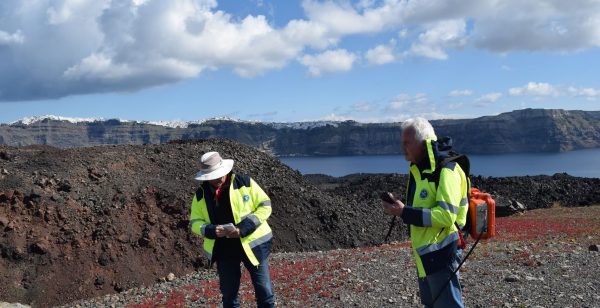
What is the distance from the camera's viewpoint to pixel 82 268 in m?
14.5

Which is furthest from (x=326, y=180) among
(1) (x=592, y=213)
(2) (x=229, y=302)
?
(2) (x=229, y=302)

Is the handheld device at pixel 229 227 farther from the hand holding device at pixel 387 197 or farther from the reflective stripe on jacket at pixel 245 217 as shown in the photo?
the hand holding device at pixel 387 197

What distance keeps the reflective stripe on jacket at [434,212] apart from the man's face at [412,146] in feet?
0.23

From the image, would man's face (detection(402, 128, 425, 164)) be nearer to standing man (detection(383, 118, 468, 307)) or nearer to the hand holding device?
standing man (detection(383, 118, 468, 307))

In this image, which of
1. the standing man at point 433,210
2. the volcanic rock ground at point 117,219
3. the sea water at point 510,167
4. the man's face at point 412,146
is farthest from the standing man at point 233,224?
the sea water at point 510,167

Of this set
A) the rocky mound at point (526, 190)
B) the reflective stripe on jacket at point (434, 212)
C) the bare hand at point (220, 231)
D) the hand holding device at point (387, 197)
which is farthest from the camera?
the rocky mound at point (526, 190)

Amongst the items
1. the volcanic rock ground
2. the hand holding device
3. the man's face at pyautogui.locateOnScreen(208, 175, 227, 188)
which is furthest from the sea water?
the hand holding device

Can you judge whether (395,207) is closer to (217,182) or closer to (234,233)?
(234,233)

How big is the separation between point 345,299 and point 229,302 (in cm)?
344

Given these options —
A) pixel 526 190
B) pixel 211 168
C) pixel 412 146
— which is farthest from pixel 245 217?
pixel 526 190

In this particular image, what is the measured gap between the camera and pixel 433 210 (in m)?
4.62

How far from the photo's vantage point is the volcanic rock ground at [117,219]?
14.3 meters

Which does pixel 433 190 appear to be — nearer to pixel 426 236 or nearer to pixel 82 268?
pixel 426 236

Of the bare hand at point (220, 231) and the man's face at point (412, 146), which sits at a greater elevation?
the man's face at point (412, 146)
